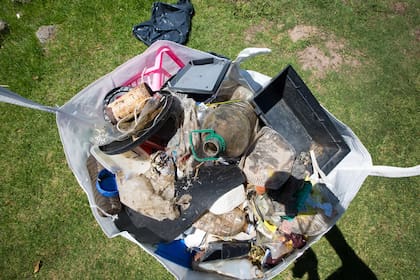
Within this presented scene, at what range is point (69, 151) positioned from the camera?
1.80 meters

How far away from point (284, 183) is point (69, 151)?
1196mm

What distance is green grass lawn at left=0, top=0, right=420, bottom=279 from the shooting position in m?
2.49

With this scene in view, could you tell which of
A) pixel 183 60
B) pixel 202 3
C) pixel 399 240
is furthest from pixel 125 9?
pixel 399 240

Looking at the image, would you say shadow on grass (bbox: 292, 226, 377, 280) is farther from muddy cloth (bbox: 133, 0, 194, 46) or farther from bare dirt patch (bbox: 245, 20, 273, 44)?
muddy cloth (bbox: 133, 0, 194, 46)

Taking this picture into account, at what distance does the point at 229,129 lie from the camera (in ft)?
5.54

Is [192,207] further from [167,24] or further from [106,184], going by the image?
[167,24]

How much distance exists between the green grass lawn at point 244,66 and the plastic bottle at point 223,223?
838mm

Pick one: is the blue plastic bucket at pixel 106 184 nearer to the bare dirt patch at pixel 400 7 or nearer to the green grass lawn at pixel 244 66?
the green grass lawn at pixel 244 66

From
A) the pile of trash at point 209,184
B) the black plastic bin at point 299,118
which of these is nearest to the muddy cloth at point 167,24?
the pile of trash at point 209,184

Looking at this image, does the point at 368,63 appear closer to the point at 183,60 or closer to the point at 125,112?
the point at 183,60

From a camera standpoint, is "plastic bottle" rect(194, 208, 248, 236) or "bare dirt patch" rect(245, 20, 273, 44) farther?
"bare dirt patch" rect(245, 20, 273, 44)

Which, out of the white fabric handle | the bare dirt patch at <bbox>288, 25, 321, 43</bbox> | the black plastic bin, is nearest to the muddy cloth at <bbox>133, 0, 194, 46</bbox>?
the bare dirt patch at <bbox>288, 25, 321, 43</bbox>

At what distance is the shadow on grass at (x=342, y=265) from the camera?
7.90 ft

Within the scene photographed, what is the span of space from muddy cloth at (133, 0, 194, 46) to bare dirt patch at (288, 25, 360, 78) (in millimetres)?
969
